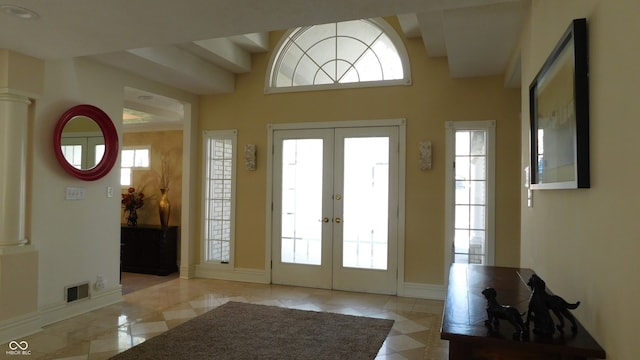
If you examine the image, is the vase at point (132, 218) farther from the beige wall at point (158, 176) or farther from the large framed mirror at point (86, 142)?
the large framed mirror at point (86, 142)

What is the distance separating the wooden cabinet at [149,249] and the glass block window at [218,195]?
895 millimetres

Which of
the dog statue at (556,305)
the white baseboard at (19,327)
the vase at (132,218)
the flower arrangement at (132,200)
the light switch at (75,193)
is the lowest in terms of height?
the white baseboard at (19,327)

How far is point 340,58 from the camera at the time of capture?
5305mm

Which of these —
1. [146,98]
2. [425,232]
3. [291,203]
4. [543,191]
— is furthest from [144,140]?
[543,191]

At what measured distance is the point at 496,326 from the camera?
156cm

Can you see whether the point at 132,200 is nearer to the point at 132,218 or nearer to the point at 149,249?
the point at 132,218

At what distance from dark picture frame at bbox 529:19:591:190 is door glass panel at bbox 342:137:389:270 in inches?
112

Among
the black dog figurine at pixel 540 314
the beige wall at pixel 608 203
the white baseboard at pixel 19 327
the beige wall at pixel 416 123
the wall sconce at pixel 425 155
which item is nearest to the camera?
the beige wall at pixel 608 203

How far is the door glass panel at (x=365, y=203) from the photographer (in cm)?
509

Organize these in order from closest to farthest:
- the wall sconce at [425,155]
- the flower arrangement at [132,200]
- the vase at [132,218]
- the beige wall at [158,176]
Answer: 1. the wall sconce at [425,155]
2. the vase at [132,218]
3. the flower arrangement at [132,200]
4. the beige wall at [158,176]

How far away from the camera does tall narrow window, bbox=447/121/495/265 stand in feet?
15.6

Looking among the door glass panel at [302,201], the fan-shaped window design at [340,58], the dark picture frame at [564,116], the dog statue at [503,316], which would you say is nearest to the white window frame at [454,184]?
the fan-shaped window design at [340,58]

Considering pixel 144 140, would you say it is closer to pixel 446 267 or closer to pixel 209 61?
pixel 209 61

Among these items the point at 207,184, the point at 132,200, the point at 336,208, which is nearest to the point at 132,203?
the point at 132,200
